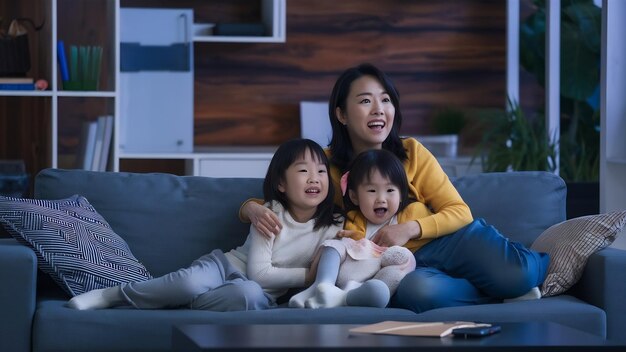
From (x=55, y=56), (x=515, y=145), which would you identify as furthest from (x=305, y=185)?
(x=515, y=145)

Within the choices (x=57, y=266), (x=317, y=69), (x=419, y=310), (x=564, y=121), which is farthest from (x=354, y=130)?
(x=564, y=121)

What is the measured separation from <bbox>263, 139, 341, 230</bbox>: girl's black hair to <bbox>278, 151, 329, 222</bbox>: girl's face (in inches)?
0.4

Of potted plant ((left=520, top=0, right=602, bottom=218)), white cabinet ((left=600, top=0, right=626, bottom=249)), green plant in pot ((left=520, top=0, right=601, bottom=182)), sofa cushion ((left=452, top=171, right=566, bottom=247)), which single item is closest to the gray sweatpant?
sofa cushion ((left=452, top=171, right=566, bottom=247))

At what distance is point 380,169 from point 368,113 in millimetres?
231

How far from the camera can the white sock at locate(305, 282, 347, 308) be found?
9.32 feet

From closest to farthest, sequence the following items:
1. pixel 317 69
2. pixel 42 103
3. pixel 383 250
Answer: pixel 383 250, pixel 42 103, pixel 317 69

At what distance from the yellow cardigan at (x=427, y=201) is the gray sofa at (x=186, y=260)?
0.13 metres

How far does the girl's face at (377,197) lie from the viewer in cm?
312

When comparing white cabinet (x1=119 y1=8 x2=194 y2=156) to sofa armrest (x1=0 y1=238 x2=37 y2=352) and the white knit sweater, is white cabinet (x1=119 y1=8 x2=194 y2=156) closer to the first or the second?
the white knit sweater

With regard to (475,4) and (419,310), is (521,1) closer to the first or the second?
(475,4)

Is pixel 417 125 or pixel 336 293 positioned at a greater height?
pixel 417 125

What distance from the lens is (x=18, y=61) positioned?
16.0ft

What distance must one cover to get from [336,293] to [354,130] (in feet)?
2.03

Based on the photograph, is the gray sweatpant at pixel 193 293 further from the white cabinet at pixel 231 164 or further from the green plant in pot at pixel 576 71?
the green plant in pot at pixel 576 71
